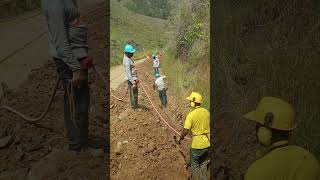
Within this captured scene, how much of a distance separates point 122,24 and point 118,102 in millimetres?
947

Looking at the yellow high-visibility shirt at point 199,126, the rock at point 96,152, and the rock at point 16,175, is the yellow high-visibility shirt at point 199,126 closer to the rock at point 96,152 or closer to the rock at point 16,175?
the rock at point 96,152

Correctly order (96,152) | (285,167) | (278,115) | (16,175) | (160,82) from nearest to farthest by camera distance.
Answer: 1. (285,167)
2. (278,115)
3. (16,175)
4. (96,152)
5. (160,82)

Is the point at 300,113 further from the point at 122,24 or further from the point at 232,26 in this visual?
the point at 122,24

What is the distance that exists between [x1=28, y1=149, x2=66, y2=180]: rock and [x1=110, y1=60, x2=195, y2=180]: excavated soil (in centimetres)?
69

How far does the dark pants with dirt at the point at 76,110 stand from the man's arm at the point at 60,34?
137 mm

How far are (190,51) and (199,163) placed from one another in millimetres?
1377

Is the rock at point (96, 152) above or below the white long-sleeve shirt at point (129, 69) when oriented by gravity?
below

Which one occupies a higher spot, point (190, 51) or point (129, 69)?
point (190, 51)

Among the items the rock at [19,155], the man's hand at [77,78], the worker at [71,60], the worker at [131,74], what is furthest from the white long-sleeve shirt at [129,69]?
the rock at [19,155]

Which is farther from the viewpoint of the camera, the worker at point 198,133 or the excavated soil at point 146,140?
the excavated soil at point 146,140

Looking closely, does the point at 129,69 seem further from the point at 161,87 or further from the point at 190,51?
the point at 190,51

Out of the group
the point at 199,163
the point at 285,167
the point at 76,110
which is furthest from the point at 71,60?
the point at 285,167

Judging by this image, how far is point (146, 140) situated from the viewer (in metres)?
6.84

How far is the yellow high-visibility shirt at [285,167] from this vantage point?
304 centimetres
